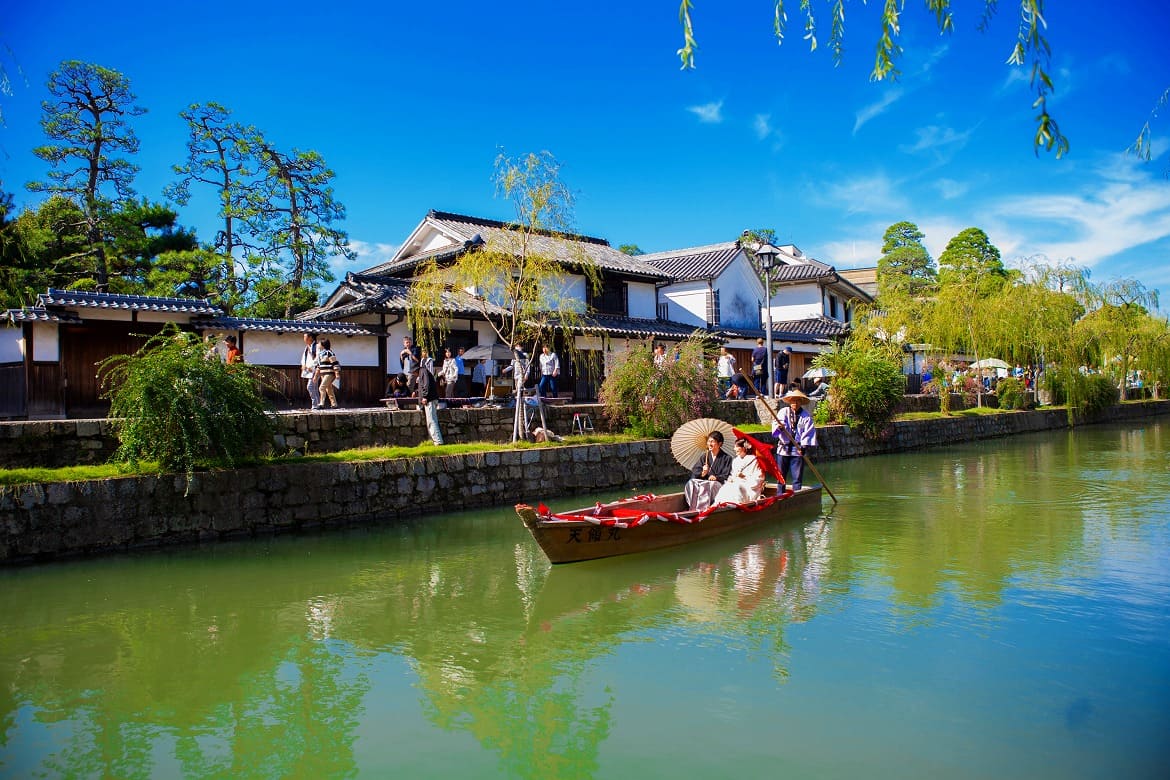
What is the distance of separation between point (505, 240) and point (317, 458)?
18.7 feet

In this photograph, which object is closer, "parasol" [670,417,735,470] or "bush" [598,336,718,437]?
"parasol" [670,417,735,470]

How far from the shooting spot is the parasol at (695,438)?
12134 mm

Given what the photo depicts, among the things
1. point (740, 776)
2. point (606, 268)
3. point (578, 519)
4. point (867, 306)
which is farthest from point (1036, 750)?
point (867, 306)

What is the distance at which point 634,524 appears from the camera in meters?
9.49

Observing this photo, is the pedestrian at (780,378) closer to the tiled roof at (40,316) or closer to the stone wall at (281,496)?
the stone wall at (281,496)

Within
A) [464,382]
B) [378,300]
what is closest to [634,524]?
[378,300]

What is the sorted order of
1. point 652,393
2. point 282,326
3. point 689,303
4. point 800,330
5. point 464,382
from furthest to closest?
point 800,330, point 689,303, point 464,382, point 282,326, point 652,393

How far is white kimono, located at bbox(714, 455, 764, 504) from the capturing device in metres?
11.2

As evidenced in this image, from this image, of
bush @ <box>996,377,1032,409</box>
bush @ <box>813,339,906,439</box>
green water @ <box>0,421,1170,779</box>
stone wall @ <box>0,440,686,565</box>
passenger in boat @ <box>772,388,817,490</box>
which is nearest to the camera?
green water @ <box>0,421,1170,779</box>

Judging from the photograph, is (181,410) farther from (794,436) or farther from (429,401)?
(794,436)

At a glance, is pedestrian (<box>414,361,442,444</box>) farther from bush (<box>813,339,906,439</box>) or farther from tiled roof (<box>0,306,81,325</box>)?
bush (<box>813,339,906,439</box>)

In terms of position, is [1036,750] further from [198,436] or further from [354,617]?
[198,436]

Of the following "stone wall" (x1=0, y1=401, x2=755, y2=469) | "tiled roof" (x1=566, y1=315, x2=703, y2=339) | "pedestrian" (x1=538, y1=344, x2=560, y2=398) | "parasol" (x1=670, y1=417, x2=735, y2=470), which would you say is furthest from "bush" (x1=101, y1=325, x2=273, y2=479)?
"tiled roof" (x1=566, y1=315, x2=703, y2=339)

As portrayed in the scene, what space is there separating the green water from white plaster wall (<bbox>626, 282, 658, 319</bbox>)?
A: 672 inches
